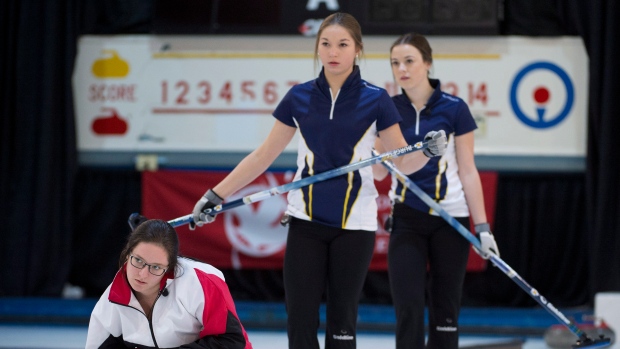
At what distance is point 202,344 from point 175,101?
14.3ft

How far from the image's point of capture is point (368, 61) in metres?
6.64

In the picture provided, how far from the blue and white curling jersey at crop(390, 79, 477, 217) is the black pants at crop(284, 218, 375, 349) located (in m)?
0.62

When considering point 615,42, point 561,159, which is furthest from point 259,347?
point 615,42

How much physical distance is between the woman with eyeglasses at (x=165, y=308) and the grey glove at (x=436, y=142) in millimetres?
1047

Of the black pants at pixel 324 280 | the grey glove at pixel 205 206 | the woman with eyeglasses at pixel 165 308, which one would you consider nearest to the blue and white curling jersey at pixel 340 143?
the black pants at pixel 324 280

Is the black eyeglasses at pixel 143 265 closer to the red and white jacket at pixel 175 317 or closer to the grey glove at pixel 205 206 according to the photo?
the red and white jacket at pixel 175 317

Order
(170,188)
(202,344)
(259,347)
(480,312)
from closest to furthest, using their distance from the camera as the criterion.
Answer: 1. (202,344)
2. (259,347)
3. (480,312)
4. (170,188)

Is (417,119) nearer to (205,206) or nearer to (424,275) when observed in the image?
(424,275)

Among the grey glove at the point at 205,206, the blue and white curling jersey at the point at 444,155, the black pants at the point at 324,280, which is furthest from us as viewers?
the blue and white curling jersey at the point at 444,155

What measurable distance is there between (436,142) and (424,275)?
663mm

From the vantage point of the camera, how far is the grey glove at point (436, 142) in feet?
11.0

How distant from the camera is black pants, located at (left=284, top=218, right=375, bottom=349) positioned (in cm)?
327

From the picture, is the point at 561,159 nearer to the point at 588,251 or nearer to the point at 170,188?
the point at 588,251

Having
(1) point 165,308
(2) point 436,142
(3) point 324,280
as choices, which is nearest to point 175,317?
(1) point 165,308
